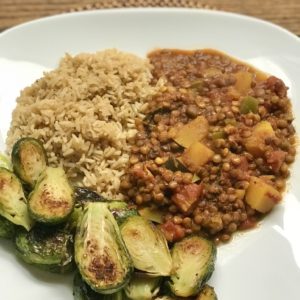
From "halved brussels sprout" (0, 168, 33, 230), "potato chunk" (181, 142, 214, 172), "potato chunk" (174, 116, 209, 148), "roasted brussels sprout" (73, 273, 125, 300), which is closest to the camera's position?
"roasted brussels sprout" (73, 273, 125, 300)

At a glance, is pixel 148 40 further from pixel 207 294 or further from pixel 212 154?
pixel 207 294

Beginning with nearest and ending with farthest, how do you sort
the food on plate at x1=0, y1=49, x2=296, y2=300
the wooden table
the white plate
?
the food on plate at x1=0, y1=49, x2=296, y2=300 → the white plate → the wooden table

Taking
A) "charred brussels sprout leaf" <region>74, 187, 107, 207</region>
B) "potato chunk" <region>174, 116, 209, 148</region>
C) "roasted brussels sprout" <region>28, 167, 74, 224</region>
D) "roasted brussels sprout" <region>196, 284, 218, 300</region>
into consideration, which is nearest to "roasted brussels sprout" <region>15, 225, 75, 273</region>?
"roasted brussels sprout" <region>28, 167, 74, 224</region>

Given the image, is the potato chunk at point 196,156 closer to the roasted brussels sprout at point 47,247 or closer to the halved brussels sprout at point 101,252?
the halved brussels sprout at point 101,252

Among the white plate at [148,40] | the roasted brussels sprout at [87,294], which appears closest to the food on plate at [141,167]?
the roasted brussels sprout at [87,294]

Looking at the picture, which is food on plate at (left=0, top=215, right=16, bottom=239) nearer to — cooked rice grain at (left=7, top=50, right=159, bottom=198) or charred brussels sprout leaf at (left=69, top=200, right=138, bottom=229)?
charred brussels sprout leaf at (left=69, top=200, right=138, bottom=229)

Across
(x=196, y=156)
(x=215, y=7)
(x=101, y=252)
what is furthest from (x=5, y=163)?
(x=215, y=7)
